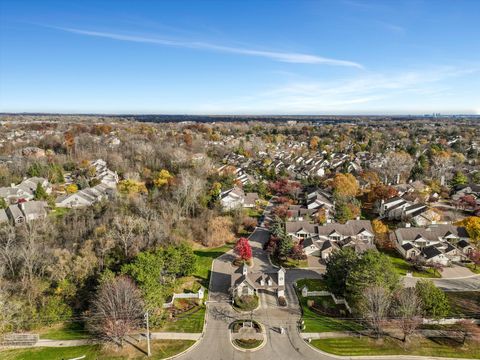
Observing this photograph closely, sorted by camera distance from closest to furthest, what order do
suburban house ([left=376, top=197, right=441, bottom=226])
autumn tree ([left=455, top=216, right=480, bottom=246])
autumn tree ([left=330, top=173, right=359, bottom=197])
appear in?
1. autumn tree ([left=455, top=216, right=480, bottom=246])
2. suburban house ([left=376, top=197, right=441, bottom=226])
3. autumn tree ([left=330, top=173, right=359, bottom=197])

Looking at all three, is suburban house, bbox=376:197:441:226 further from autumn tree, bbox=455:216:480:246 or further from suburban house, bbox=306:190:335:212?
suburban house, bbox=306:190:335:212

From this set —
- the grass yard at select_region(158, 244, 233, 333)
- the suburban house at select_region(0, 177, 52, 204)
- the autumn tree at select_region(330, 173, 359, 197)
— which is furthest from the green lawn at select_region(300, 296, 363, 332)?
the suburban house at select_region(0, 177, 52, 204)

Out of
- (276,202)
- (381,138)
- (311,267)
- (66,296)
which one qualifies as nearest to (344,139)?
(381,138)

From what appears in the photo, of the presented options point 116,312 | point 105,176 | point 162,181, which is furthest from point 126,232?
point 105,176

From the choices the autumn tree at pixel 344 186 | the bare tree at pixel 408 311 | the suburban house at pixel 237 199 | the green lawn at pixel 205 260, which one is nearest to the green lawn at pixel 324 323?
the bare tree at pixel 408 311

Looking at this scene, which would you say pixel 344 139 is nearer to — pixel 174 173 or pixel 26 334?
pixel 174 173

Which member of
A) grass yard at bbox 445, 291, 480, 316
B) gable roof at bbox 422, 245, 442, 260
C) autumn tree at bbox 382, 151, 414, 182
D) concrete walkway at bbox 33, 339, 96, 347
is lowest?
concrete walkway at bbox 33, 339, 96, 347

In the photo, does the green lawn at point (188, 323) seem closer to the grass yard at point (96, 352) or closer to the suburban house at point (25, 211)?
the grass yard at point (96, 352)

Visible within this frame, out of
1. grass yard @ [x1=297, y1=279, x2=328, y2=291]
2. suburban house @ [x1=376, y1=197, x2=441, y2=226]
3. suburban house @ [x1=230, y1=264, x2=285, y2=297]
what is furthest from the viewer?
suburban house @ [x1=376, y1=197, x2=441, y2=226]
